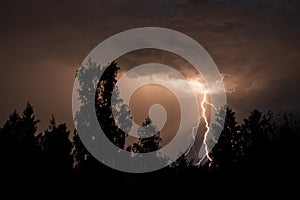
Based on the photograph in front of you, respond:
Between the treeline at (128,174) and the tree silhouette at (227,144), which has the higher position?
the tree silhouette at (227,144)

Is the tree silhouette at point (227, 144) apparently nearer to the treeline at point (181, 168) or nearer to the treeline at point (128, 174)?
the treeline at point (128, 174)

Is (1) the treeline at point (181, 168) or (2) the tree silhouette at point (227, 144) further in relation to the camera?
(2) the tree silhouette at point (227, 144)

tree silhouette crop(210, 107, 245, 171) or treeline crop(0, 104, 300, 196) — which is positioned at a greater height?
tree silhouette crop(210, 107, 245, 171)

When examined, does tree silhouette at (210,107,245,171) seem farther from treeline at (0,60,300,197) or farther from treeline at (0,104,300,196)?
treeline at (0,104,300,196)

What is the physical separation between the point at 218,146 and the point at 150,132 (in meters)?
9.64

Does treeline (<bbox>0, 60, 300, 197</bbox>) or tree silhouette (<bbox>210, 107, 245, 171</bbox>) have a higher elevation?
tree silhouette (<bbox>210, 107, 245, 171</bbox>)

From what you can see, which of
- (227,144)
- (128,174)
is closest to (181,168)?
(128,174)

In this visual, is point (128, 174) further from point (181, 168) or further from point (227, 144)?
point (227, 144)

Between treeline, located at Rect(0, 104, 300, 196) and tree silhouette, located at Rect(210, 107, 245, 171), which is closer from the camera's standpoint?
treeline, located at Rect(0, 104, 300, 196)

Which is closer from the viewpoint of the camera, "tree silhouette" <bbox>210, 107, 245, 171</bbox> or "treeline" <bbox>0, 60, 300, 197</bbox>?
"treeline" <bbox>0, 60, 300, 197</bbox>

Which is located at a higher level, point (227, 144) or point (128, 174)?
point (227, 144)

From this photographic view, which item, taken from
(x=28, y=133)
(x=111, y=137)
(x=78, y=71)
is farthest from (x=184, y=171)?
(x=28, y=133)

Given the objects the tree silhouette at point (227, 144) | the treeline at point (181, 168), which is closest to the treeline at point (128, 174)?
the treeline at point (181, 168)

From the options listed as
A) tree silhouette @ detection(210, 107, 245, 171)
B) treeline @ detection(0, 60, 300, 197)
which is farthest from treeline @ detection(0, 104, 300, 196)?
tree silhouette @ detection(210, 107, 245, 171)
